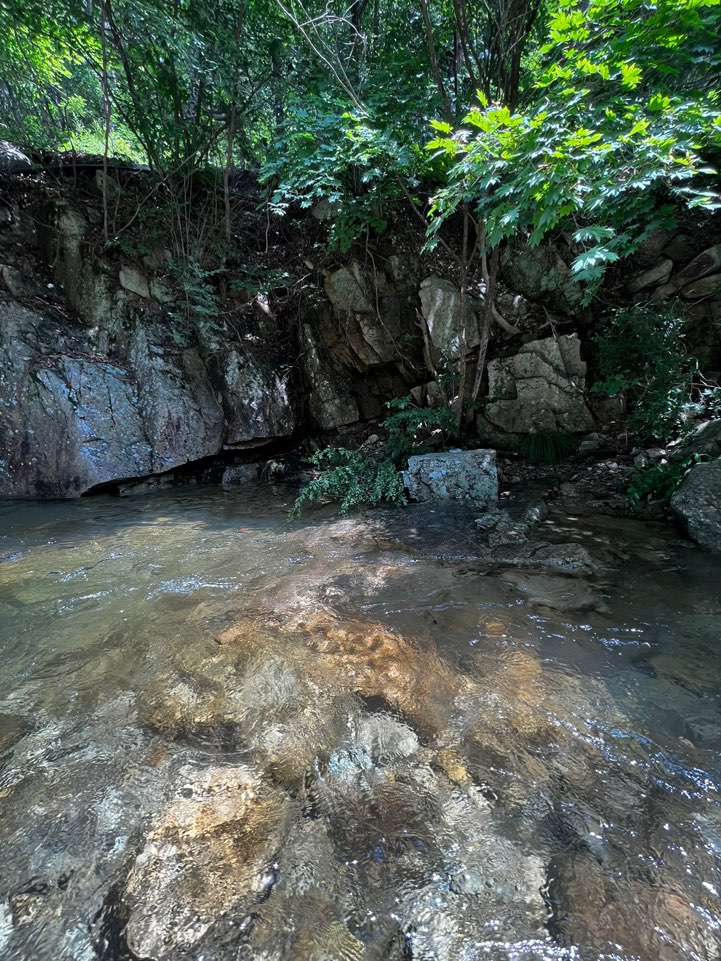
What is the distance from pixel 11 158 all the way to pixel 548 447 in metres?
9.32

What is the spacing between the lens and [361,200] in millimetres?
6121

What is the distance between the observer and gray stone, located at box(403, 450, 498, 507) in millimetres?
4840

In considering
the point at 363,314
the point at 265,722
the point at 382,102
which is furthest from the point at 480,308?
the point at 265,722

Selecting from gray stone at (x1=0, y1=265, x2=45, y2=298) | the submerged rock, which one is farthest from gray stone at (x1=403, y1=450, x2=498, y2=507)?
gray stone at (x1=0, y1=265, x2=45, y2=298)

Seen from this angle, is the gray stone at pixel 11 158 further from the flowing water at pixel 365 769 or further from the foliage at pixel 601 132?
the foliage at pixel 601 132

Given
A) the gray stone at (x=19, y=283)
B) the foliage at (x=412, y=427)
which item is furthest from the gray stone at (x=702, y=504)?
the gray stone at (x=19, y=283)

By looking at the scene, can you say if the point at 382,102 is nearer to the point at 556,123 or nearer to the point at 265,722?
the point at 556,123

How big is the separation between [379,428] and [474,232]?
3124 millimetres

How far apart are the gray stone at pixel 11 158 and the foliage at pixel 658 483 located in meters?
9.90

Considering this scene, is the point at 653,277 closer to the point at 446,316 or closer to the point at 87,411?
the point at 446,316

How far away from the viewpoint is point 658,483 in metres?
4.25

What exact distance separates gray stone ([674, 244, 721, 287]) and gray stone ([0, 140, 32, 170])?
9795mm

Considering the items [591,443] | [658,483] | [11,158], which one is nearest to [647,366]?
[591,443]

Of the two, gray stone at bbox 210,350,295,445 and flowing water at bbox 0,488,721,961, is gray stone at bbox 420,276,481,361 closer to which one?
gray stone at bbox 210,350,295,445
